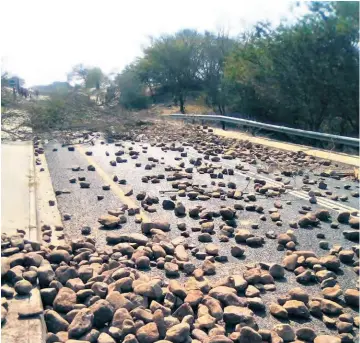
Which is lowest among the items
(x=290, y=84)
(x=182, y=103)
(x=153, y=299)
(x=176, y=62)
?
(x=153, y=299)

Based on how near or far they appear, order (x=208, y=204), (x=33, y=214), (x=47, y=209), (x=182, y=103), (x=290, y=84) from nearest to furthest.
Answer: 1. (x=33, y=214)
2. (x=47, y=209)
3. (x=208, y=204)
4. (x=290, y=84)
5. (x=182, y=103)

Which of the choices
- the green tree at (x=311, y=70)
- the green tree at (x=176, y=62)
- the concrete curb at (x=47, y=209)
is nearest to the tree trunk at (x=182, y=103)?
the green tree at (x=176, y=62)

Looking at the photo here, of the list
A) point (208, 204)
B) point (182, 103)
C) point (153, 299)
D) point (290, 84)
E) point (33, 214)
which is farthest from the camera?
point (182, 103)

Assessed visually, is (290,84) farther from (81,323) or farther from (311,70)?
(81,323)

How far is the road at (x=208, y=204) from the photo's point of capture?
15.2 ft

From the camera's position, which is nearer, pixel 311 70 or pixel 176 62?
pixel 311 70

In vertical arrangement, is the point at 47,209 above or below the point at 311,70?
below

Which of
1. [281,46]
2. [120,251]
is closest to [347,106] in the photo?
[281,46]

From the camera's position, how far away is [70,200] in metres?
7.38

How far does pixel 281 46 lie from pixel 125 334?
19269mm

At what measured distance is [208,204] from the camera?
7.06 metres

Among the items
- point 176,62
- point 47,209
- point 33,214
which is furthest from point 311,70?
point 176,62

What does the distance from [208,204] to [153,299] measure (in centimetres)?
341

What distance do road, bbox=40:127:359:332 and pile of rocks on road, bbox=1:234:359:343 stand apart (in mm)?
136
